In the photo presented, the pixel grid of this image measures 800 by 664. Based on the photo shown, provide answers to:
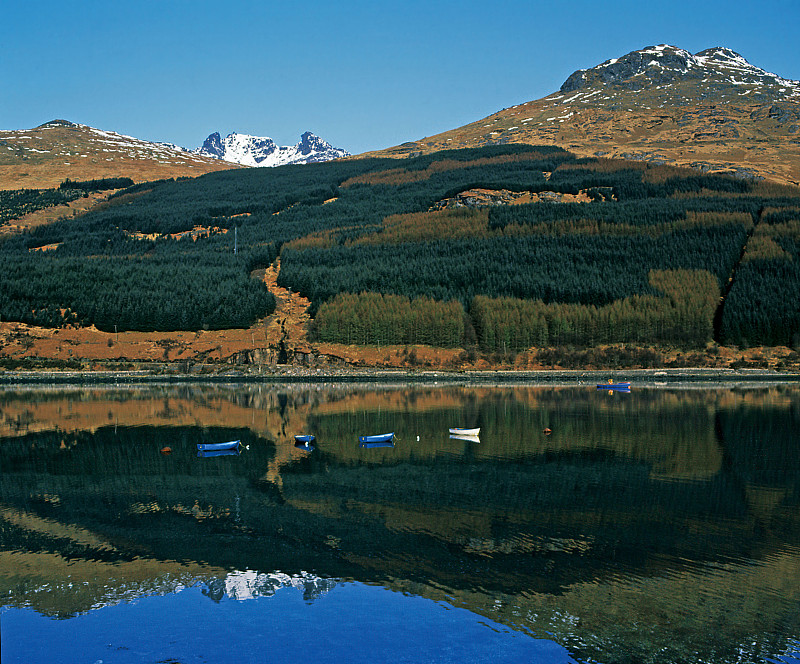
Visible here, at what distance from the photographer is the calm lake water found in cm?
1905

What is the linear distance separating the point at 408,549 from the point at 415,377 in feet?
298

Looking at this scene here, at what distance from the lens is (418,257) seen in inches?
6038

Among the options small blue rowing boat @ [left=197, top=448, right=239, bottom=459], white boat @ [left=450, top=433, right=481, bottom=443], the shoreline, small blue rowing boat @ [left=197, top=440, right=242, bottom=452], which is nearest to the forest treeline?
the shoreline

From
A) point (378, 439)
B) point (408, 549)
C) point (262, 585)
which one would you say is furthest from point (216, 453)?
point (262, 585)

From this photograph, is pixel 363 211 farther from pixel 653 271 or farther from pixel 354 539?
pixel 354 539

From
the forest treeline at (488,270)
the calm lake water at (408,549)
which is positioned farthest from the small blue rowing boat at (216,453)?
the forest treeline at (488,270)

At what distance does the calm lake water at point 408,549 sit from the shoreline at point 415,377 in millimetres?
60706

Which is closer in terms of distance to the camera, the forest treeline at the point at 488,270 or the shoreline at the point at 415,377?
the shoreline at the point at 415,377

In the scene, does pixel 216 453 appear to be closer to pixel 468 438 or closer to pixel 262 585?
pixel 468 438

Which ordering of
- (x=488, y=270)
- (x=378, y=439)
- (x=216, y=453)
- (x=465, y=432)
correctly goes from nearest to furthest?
(x=216, y=453), (x=378, y=439), (x=465, y=432), (x=488, y=270)

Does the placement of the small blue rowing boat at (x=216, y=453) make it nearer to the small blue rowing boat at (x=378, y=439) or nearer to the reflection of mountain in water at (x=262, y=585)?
the small blue rowing boat at (x=378, y=439)

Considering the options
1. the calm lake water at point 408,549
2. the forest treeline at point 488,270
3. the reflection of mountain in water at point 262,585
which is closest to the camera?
the calm lake water at point 408,549

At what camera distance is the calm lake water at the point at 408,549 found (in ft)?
62.5

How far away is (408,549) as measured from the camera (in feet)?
84.8
